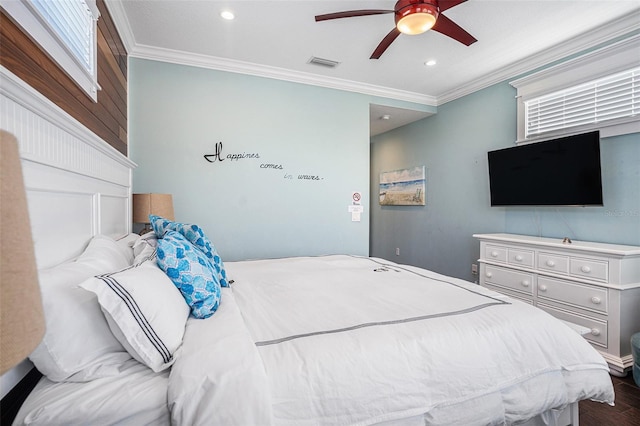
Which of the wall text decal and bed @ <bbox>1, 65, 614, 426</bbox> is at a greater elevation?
the wall text decal

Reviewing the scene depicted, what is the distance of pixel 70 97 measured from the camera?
1472 millimetres

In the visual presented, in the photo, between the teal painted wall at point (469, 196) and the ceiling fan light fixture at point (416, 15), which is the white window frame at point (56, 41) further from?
the teal painted wall at point (469, 196)

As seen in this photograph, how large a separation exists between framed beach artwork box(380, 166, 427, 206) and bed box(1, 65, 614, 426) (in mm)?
3115

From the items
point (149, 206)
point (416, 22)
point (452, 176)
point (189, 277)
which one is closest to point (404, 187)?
point (452, 176)

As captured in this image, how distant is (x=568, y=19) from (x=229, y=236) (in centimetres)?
353

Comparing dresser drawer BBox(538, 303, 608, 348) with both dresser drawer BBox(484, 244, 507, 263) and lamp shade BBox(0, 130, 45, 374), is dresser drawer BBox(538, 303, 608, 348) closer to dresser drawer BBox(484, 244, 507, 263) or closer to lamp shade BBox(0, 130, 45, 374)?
dresser drawer BBox(484, 244, 507, 263)

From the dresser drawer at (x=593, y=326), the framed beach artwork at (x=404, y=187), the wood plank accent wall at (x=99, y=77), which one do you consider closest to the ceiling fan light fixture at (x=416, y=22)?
the wood plank accent wall at (x=99, y=77)

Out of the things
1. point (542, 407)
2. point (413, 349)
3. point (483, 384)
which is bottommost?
point (542, 407)

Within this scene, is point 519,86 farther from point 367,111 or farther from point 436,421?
point 436,421

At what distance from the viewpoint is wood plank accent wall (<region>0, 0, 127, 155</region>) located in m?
1.01

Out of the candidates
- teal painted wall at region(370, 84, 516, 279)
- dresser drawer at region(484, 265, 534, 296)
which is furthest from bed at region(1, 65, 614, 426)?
teal painted wall at region(370, 84, 516, 279)

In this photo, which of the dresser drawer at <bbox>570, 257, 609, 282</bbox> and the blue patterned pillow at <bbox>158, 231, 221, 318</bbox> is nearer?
the blue patterned pillow at <bbox>158, 231, 221, 318</bbox>

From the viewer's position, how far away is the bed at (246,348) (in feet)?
2.87

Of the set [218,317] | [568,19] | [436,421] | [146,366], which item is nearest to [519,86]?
[568,19]
